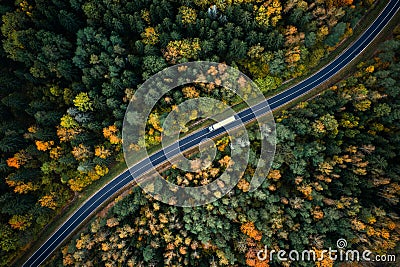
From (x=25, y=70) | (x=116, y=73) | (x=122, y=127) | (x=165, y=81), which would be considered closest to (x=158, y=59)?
(x=165, y=81)

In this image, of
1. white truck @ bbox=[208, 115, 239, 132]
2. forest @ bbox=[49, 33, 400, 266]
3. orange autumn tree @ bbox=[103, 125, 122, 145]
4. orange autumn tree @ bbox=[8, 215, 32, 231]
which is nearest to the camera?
forest @ bbox=[49, 33, 400, 266]

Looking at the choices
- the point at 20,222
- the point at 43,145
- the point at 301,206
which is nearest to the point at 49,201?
the point at 20,222

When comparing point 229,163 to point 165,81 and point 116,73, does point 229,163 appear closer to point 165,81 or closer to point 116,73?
point 165,81

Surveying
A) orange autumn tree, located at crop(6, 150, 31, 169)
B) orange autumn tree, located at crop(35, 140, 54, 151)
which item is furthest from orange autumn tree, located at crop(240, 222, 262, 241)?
orange autumn tree, located at crop(6, 150, 31, 169)

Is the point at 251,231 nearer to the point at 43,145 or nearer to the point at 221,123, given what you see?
the point at 221,123

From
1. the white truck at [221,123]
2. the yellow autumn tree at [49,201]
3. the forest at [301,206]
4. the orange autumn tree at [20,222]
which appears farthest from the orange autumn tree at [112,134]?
the orange autumn tree at [20,222]

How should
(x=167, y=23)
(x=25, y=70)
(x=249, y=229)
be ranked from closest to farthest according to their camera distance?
(x=249, y=229), (x=167, y=23), (x=25, y=70)

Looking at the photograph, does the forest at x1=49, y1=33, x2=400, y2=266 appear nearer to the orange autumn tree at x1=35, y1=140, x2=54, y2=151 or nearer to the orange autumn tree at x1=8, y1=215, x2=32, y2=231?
the orange autumn tree at x1=8, y1=215, x2=32, y2=231

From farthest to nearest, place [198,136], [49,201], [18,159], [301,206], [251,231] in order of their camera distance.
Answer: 1. [198,136]
2. [49,201]
3. [18,159]
4. [301,206]
5. [251,231]
